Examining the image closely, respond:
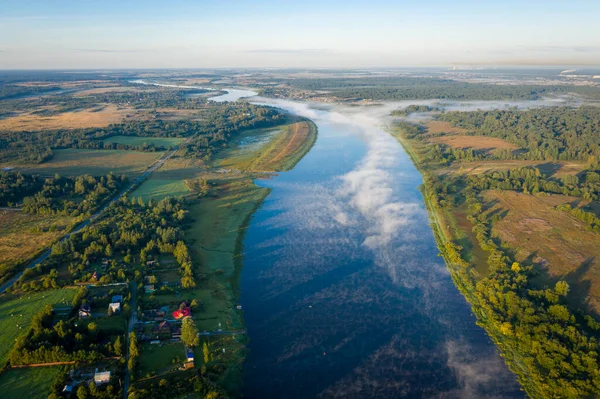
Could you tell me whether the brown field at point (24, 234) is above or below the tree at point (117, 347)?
above

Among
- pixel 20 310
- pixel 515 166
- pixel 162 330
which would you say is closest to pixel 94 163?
pixel 20 310

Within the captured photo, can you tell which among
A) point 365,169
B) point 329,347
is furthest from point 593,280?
point 365,169

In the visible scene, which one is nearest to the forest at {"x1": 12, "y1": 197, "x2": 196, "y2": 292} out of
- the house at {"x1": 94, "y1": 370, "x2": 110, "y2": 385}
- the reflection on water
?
the reflection on water

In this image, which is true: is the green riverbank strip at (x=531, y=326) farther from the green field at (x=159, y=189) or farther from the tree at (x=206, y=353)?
→ the green field at (x=159, y=189)

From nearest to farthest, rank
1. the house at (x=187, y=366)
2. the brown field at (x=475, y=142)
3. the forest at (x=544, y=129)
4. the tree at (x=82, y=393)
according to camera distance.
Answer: the tree at (x=82, y=393), the house at (x=187, y=366), the forest at (x=544, y=129), the brown field at (x=475, y=142)

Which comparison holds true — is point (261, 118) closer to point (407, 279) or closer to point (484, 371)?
point (407, 279)

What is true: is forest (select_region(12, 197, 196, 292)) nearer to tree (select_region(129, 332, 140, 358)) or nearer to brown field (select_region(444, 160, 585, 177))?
tree (select_region(129, 332, 140, 358))

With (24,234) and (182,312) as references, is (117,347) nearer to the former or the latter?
(182,312)

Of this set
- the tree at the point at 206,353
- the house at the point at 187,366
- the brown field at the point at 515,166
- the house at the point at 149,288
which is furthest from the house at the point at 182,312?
the brown field at the point at 515,166
